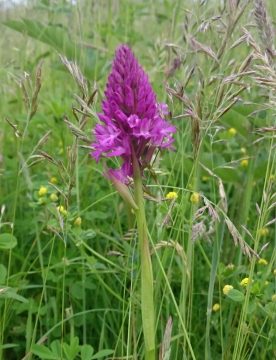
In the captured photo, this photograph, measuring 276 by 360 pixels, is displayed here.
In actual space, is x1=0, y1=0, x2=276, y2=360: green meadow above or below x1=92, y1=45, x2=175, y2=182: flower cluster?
below

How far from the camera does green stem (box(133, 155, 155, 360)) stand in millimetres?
1128

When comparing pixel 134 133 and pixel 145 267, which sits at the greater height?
pixel 134 133

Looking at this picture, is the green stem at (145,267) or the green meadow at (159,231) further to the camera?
the green meadow at (159,231)

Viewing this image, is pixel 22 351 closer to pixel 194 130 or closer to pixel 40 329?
pixel 40 329

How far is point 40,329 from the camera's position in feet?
5.63

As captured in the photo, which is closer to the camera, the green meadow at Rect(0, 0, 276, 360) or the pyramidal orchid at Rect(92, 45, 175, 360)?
the pyramidal orchid at Rect(92, 45, 175, 360)

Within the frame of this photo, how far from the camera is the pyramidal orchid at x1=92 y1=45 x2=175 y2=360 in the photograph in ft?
3.68

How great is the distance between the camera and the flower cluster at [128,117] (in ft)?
3.67

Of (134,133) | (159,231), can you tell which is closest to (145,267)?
(134,133)

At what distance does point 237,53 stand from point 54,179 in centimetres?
154

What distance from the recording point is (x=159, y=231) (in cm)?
150

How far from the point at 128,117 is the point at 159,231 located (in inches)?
17.5

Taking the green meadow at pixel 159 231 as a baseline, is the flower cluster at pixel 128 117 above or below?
above

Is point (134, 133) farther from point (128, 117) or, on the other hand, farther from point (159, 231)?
point (159, 231)
